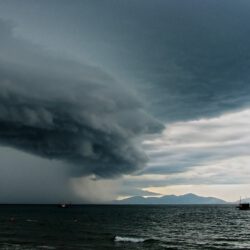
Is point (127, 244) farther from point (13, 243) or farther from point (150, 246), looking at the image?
point (13, 243)

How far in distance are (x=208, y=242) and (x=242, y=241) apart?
9.54 m

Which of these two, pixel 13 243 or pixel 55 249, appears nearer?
pixel 55 249

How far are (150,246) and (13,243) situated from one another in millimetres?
26299

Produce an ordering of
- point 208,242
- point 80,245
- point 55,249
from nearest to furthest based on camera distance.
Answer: point 55,249
point 80,245
point 208,242

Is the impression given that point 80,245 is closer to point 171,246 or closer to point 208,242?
point 171,246

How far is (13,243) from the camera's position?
70.2 m

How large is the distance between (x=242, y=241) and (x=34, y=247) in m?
46.5

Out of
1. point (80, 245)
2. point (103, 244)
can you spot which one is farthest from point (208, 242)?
point (80, 245)

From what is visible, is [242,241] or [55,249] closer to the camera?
[55,249]

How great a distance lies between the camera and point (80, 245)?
68562 mm

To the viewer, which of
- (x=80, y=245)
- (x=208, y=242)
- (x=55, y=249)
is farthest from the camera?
(x=208, y=242)

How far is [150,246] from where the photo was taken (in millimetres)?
70625

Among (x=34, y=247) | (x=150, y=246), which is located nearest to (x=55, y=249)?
(x=34, y=247)

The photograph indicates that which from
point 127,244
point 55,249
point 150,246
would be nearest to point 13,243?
point 55,249
